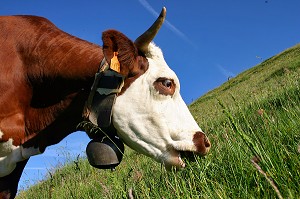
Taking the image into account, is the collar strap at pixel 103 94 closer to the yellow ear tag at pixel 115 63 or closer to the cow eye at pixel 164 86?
the yellow ear tag at pixel 115 63

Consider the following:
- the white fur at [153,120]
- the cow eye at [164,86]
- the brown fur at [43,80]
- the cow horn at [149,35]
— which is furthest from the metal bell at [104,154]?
the cow horn at [149,35]

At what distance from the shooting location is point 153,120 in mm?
4555

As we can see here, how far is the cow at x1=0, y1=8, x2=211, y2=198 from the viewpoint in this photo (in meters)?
4.52

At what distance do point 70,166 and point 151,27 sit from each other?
756 cm

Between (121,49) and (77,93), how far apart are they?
84 centimetres

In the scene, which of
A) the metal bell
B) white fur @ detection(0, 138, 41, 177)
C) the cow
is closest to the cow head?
the cow

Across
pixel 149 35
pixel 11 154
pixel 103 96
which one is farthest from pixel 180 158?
pixel 11 154

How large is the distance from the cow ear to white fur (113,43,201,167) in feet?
0.75

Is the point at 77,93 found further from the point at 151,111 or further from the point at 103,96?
the point at 151,111

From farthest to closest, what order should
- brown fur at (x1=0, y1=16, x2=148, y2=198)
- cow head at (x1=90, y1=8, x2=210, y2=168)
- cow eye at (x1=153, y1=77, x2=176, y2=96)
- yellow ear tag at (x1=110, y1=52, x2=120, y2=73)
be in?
brown fur at (x1=0, y1=16, x2=148, y2=198) < cow eye at (x1=153, y1=77, x2=176, y2=96) < cow head at (x1=90, y1=8, x2=210, y2=168) < yellow ear tag at (x1=110, y1=52, x2=120, y2=73)

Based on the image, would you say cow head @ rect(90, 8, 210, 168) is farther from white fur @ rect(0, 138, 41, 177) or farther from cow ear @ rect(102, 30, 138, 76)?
white fur @ rect(0, 138, 41, 177)

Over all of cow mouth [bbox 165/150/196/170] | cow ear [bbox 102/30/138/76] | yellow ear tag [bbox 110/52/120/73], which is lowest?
cow mouth [bbox 165/150/196/170]

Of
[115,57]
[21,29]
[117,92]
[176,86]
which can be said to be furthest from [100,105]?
[21,29]

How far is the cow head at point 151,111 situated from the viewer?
4.45 metres
